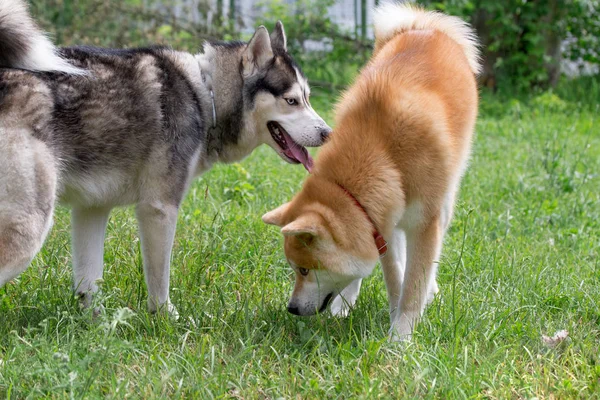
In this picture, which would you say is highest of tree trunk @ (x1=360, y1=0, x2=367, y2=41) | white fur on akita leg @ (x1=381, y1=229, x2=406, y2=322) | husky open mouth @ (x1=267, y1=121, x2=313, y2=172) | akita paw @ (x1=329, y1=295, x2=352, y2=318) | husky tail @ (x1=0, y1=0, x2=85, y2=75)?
husky tail @ (x1=0, y1=0, x2=85, y2=75)

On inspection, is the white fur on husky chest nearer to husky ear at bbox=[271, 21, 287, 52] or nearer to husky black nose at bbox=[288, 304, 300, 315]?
husky black nose at bbox=[288, 304, 300, 315]

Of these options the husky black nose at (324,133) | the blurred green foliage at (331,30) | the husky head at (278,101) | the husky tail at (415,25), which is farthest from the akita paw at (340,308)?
the blurred green foliage at (331,30)

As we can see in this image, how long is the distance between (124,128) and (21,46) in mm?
562

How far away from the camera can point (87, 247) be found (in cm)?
378

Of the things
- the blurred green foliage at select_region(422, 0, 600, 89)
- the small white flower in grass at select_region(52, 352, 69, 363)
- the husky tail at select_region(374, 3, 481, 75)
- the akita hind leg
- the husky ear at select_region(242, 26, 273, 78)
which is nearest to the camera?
the small white flower in grass at select_region(52, 352, 69, 363)

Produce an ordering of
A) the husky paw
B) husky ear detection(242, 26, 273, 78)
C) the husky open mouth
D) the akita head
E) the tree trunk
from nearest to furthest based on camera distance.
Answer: the akita head → the husky paw → husky ear detection(242, 26, 273, 78) → the husky open mouth → the tree trunk

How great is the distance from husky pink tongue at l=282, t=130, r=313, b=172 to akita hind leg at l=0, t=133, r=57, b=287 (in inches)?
52.9

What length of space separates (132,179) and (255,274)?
816 millimetres

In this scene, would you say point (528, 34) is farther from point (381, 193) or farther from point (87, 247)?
point (87, 247)

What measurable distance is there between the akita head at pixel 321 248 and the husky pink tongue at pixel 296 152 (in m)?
0.69

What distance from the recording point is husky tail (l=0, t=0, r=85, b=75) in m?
3.25

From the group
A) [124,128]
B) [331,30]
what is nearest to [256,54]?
[124,128]

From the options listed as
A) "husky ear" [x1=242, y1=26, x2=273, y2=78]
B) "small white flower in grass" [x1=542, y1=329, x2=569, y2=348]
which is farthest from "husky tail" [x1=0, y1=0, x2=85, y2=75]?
"small white flower in grass" [x1=542, y1=329, x2=569, y2=348]

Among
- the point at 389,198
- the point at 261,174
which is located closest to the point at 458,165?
the point at 389,198
